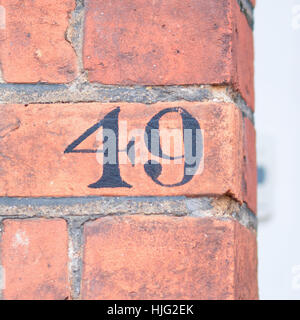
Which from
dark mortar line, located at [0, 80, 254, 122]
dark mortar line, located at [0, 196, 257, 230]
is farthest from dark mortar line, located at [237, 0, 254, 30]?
dark mortar line, located at [0, 196, 257, 230]

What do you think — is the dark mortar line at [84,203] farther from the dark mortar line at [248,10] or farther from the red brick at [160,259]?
the dark mortar line at [248,10]

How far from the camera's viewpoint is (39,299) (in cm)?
61

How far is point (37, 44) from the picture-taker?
65cm

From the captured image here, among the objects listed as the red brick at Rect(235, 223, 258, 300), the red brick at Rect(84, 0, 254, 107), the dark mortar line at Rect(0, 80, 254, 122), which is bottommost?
the red brick at Rect(235, 223, 258, 300)

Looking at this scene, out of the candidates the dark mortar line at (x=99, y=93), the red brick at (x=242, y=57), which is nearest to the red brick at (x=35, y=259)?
the dark mortar line at (x=99, y=93)

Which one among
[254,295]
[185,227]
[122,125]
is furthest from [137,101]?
[254,295]

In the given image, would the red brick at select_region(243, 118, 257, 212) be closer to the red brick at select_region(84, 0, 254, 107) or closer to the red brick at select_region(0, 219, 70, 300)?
the red brick at select_region(84, 0, 254, 107)

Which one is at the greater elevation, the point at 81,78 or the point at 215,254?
the point at 81,78

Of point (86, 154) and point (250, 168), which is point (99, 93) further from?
point (250, 168)

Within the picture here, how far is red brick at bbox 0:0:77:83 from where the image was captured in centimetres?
64

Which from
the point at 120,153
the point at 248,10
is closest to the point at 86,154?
the point at 120,153

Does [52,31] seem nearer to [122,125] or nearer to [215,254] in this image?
[122,125]

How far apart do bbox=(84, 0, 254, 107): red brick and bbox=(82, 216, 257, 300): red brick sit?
15 cm
